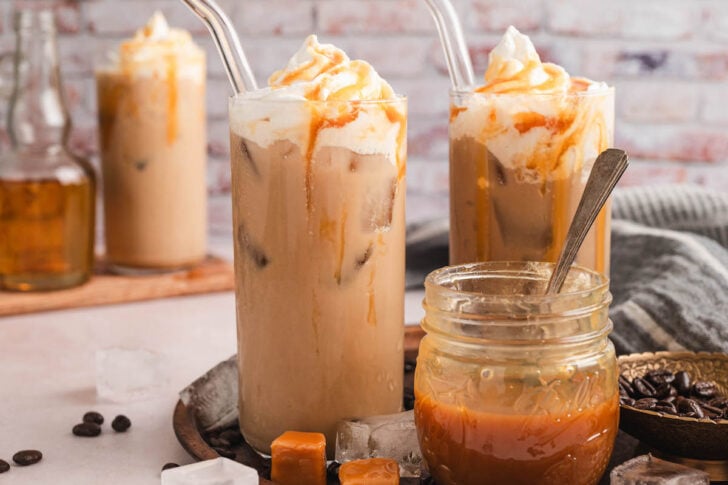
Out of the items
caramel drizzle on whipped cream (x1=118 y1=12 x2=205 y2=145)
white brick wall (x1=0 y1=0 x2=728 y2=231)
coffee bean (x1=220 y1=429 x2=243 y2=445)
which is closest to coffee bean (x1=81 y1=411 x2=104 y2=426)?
coffee bean (x1=220 y1=429 x2=243 y2=445)

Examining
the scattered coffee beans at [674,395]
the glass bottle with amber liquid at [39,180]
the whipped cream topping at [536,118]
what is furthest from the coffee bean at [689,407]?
the glass bottle with amber liquid at [39,180]

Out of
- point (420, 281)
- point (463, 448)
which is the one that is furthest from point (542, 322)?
point (420, 281)

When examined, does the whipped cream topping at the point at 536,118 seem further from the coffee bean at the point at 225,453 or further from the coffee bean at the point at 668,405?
the coffee bean at the point at 225,453

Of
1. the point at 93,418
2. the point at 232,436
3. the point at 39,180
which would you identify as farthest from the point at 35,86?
the point at 232,436

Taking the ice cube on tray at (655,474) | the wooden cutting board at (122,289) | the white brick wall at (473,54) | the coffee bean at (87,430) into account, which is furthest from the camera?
the white brick wall at (473,54)

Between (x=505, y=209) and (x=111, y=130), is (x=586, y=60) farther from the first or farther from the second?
(x=505, y=209)

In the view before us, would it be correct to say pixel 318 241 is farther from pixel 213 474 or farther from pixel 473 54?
pixel 473 54

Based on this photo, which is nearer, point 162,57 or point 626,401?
point 626,401
